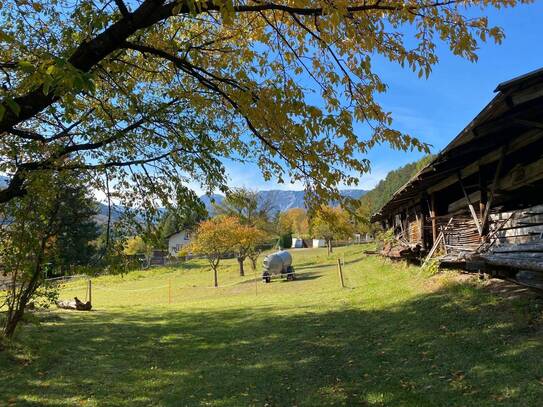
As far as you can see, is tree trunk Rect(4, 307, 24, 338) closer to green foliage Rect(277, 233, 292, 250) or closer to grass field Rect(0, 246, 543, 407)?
grass field Rect(0, 246, 543, 407)

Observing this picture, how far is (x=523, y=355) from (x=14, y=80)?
9051 mm

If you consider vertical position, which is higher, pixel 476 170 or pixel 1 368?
pixel 476 170

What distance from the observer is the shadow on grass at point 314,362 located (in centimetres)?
610

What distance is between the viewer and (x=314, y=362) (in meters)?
8.42

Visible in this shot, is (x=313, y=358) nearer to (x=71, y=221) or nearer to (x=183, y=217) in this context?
(x=183, y=217)

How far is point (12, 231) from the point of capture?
9578 mm

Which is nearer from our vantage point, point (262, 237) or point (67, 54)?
point (67, 54)

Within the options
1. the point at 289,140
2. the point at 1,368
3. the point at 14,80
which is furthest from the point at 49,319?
the point at 289,140

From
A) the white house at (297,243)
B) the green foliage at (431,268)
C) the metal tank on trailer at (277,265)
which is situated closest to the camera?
the green foliage at (431,268)

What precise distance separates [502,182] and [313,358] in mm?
5494

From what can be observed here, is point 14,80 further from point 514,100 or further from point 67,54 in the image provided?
point 514,100

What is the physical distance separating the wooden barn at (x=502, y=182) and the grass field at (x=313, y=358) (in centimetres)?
93

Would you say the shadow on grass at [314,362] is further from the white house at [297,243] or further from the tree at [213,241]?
the white house at [297,243]

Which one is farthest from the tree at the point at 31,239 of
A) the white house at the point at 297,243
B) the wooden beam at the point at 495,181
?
the white house at the point at 297,243
